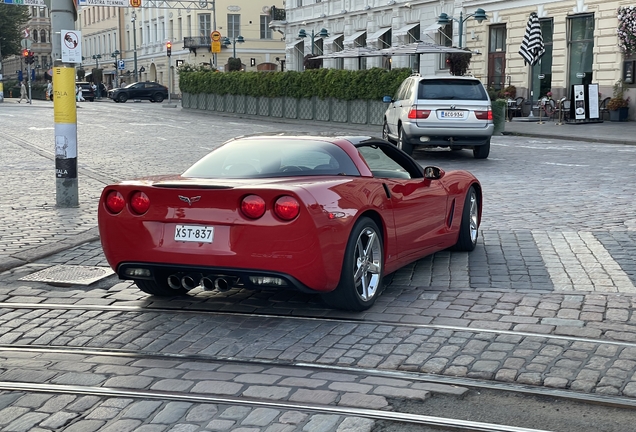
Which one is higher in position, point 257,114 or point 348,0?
point 348,0

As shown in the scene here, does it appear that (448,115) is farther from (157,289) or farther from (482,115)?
(157,289)

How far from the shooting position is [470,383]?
500 cm

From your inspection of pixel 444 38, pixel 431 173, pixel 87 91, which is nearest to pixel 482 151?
pixel 431 173

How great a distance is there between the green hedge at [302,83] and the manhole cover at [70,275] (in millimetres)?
23542

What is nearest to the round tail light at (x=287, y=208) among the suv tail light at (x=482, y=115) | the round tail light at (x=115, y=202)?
the round tail light at (x=115, y=202)

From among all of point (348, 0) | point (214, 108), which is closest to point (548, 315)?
point (214, 108)

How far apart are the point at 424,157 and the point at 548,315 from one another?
13955mm

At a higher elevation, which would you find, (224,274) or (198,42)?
(198,42)

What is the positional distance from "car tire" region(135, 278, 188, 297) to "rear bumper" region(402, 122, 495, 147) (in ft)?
41.6

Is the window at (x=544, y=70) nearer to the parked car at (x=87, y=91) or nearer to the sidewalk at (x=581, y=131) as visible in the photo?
the sidewalk at (x=581, y=131)

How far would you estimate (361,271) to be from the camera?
21.4 ft

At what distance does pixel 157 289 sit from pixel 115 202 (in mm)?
847

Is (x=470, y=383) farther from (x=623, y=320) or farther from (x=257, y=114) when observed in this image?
(x=257, y=114)

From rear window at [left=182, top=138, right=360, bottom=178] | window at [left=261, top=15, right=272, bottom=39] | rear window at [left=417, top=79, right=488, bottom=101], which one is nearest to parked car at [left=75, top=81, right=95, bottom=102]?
window at [left=261, top=15, right=272, bottom=39]
